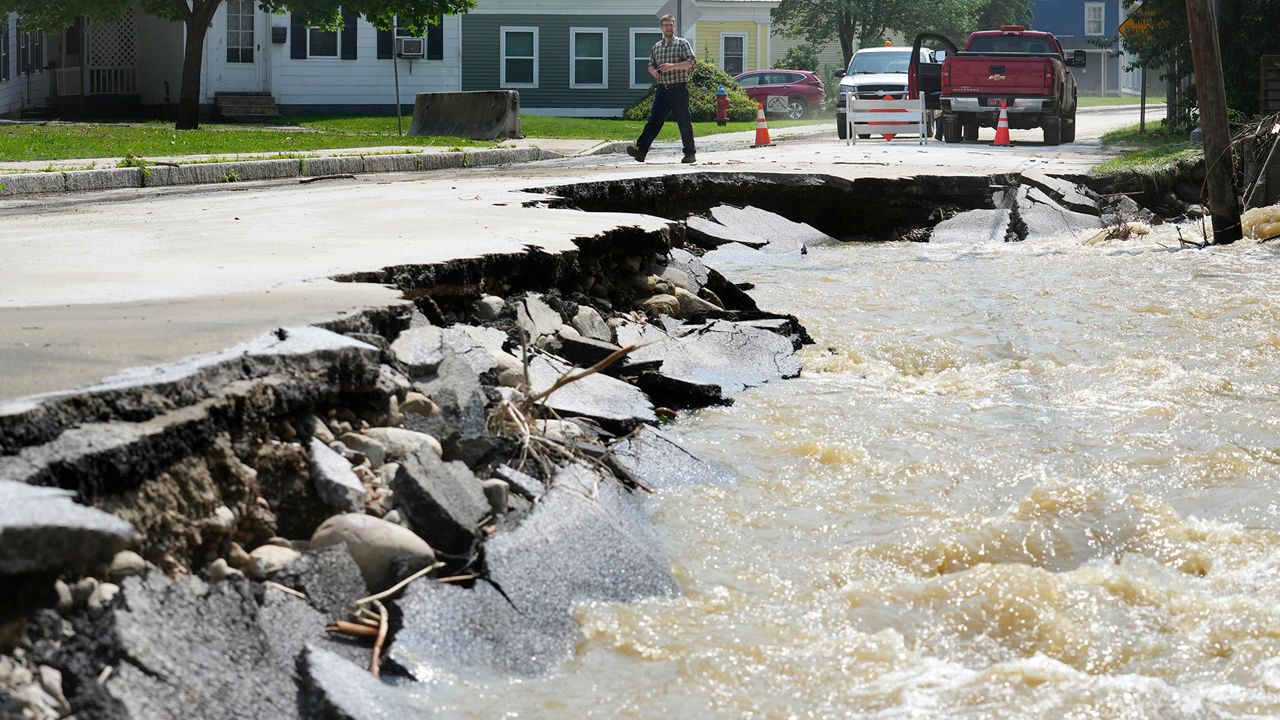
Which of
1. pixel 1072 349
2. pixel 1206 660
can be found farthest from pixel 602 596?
pixel 1072 349

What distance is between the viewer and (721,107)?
33.1 metres

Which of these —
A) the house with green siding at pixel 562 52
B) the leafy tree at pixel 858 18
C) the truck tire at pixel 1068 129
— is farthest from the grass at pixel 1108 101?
the truck tire at pixel 1068 129

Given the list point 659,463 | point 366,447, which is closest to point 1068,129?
point 659,463

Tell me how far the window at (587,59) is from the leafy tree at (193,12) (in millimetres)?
12481

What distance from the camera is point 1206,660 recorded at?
11.8ft

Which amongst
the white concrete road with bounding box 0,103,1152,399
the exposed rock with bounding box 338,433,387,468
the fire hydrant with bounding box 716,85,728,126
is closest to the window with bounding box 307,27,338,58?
the fire hydrant with bounding box 716,85,728,126

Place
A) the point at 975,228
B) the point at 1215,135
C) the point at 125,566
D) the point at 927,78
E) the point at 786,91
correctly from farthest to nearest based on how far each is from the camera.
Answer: the point at 786,91
the point at 927,78
the point at 975,228
the point at 1215,135
the point at 125,566

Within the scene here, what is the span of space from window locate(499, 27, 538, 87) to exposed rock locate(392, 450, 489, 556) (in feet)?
114

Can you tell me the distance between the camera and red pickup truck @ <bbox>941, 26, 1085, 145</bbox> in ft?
72.5

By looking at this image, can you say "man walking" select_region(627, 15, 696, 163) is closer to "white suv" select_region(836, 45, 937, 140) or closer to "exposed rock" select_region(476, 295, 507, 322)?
"white suv" select_region(836, 45, 937, 140)

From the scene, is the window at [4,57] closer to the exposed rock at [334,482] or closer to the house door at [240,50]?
the house door at [240,50]

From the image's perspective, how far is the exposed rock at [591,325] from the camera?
687 cm

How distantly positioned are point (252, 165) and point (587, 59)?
2375 centimetres

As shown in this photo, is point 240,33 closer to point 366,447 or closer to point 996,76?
point 996,76
